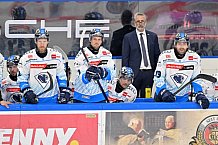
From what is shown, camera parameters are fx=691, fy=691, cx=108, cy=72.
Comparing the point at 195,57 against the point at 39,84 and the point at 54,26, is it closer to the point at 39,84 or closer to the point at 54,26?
the point at 39,84

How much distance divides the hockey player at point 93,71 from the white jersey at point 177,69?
21.8 inches

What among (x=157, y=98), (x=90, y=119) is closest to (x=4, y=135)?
(x=90, y=119)

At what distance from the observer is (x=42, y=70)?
668 cm

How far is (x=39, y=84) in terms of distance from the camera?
6.70 meters

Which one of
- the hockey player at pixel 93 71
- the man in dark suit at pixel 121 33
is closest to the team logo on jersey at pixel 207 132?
the hockey player at pixel 93 71

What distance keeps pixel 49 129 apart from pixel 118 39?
3778 millimetres

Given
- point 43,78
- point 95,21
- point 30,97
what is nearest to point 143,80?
point 95,21

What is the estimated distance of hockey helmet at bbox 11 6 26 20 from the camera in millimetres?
9773

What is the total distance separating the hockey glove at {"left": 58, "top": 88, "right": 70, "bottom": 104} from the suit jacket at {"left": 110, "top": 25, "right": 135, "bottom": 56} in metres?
3.21

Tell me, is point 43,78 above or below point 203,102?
above

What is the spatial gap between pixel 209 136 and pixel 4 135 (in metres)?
1.85

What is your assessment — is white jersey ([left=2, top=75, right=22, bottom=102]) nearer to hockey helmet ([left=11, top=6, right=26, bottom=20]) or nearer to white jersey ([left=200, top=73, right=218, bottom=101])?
hockey helmet ([left=11, top=6, right=26, bottom=20])

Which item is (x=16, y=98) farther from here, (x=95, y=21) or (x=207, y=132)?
(x=95, y=21)

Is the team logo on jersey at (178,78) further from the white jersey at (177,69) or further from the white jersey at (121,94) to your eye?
the white jersey at (121,94)
